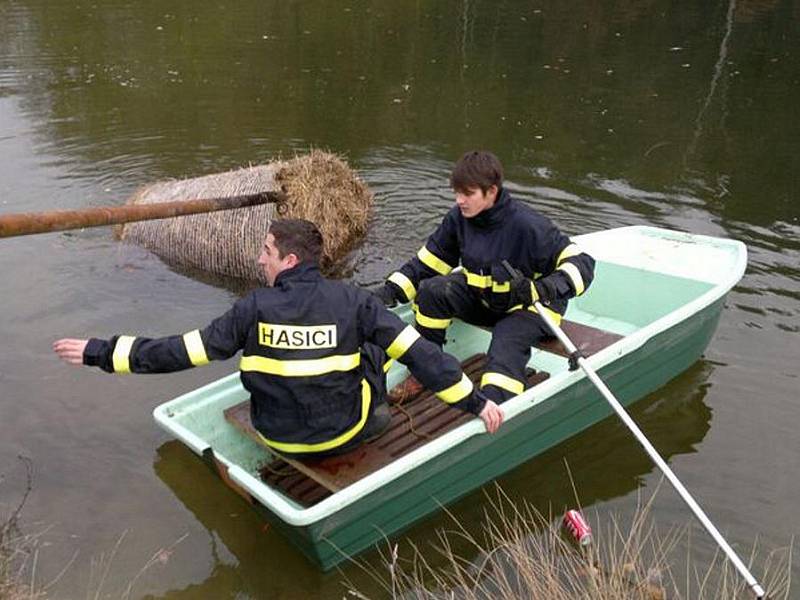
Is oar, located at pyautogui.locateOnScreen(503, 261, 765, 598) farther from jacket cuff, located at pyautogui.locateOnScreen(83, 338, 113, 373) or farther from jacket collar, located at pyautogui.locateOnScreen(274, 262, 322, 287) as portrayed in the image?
jacket cuff, located at pyautogui.locateOnScreen(83, 338, 113, 373)

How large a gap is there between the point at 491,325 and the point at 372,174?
491 centimetres

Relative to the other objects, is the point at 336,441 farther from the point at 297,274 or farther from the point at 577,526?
the point at 577,526

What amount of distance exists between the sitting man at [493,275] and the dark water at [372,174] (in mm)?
821

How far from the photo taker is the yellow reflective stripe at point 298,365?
3.86 metres

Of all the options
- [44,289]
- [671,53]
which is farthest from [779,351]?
[671,53]

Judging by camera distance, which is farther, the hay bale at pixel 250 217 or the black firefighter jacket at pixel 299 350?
the hay bale at pixel 250 217

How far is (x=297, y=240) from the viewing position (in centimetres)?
383

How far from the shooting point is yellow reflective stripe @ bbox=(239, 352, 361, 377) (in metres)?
3.86

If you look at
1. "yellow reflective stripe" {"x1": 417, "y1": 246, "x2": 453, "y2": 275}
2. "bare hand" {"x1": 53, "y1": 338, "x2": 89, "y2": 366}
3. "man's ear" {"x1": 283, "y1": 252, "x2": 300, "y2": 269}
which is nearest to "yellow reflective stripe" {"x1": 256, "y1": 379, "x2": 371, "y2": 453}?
"man's ear" {"x1": 283, "y1": 252, "x2": 300, "y2": 269}

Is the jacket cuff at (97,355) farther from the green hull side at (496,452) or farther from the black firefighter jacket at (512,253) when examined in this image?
the black firefighter jacket at (512,253)

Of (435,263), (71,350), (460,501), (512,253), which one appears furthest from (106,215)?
(460,501)

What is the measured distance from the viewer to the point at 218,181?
24.6 ft

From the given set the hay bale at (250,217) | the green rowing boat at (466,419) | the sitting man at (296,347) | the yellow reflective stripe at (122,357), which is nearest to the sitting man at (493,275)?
the green rowing boat at (466,419)

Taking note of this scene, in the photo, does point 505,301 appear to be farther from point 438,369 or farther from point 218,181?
point 218,181
